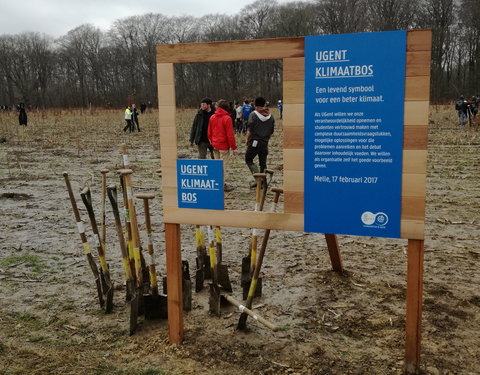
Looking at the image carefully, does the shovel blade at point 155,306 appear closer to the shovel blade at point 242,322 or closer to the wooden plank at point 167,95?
the shovel blade at point 242,322

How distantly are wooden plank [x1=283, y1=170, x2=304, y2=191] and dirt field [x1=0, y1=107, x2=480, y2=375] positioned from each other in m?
1.33

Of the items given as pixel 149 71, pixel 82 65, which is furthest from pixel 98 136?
pixel 82 65

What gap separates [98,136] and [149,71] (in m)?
52.3

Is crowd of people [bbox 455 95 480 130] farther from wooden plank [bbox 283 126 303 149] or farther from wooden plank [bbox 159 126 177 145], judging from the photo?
wooden plank [bbox 159 126 177 145]

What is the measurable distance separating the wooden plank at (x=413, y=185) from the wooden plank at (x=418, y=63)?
62 centimetres

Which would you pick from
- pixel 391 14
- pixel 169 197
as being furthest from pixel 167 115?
pixel 391 14

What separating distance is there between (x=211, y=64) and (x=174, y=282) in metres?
41.4

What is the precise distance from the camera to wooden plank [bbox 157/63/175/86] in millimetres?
3441

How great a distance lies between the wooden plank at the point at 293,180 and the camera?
3246mm

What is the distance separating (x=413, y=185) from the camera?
3000mm

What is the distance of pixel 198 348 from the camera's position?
3.79 m

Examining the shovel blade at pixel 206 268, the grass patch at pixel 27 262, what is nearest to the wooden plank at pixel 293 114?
the shovel blade at pixel 206 268

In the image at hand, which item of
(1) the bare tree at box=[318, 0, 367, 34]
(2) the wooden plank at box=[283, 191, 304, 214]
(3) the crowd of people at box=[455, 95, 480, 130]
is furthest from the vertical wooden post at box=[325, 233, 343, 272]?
(1) the bare tree at box=[318, 0, 367, 34]

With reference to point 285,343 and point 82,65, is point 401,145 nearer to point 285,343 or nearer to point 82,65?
point 285,343
